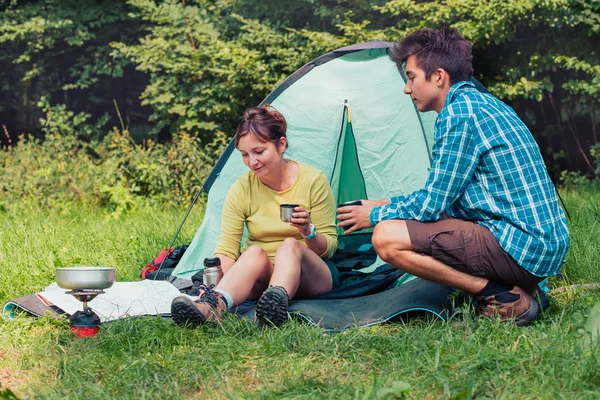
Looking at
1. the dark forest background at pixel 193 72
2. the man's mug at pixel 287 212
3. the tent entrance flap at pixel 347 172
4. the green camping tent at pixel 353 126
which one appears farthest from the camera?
the dark forest background at pixel 193 72

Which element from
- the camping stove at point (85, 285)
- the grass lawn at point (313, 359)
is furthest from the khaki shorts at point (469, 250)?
the camping stove at point (85, 285)

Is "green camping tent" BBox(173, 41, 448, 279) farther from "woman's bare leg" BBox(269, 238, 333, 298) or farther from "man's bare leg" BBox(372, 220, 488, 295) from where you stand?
"man's bare leg" BBox(372, 220, 488, 295)

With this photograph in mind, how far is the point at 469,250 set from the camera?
9.83 feet

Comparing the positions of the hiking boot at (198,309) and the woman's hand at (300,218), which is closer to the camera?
the hiking boot at (198,309)

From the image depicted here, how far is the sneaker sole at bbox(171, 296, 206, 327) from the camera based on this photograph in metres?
3.05

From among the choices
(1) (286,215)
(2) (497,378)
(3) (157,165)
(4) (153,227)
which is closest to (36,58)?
(3) (157,165)

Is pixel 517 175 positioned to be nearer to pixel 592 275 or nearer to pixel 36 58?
pixel 592 275

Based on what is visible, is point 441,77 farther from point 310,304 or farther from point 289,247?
point 310,304

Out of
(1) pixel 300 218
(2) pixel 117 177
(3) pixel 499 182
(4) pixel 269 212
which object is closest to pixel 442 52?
(3) pixel 499 182

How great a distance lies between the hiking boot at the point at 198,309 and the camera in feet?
10.0

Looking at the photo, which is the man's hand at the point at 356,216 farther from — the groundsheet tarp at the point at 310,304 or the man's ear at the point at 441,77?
the man's ear at the point at 441,77

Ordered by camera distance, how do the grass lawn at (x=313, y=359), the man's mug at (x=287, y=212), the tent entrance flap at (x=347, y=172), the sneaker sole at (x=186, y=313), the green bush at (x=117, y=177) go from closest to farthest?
the grass lawn at (x=313, y=359)
the sneaker sole at (x=186, y=313)
the man's mug at (x=287, y=212)
the tent entrance flap at (x=347, y=172)
the green bush at (x=117, y=177)

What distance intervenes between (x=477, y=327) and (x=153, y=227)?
131 inches

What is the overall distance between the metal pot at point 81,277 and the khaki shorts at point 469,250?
128cm
